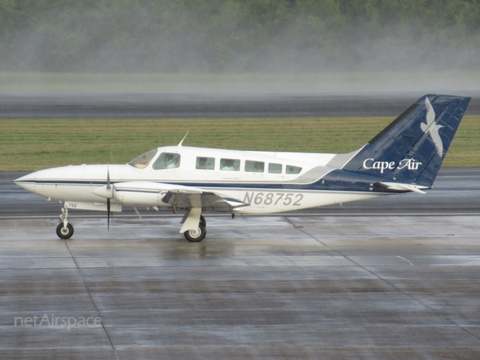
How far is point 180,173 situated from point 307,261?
12.9ft

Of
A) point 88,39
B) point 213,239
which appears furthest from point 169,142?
point 88,39

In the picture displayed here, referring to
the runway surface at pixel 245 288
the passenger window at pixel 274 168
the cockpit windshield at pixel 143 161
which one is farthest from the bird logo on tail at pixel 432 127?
the cockpit windshield at pixel 143 161

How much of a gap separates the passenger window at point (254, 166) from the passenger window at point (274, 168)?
174mm

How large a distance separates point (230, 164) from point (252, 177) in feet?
2.06

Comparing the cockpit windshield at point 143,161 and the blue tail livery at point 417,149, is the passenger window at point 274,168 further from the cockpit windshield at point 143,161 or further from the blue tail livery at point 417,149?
the cockpit windshield at point 143,161

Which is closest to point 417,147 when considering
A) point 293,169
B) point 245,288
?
point 293,169

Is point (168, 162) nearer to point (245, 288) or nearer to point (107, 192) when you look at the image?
point (107, 192)

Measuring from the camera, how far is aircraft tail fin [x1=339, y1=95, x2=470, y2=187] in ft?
62.8

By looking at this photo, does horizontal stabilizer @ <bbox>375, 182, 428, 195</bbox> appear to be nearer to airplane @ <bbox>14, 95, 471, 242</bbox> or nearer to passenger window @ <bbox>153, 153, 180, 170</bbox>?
airplane @ <bbox>14, 95, 471, 242</bbox>

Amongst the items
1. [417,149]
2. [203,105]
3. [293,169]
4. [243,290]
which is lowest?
[243,290]

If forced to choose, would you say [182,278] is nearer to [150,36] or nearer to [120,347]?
[120,347]

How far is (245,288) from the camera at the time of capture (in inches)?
574

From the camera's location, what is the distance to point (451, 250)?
18.0 m

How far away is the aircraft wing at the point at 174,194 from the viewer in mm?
17797
